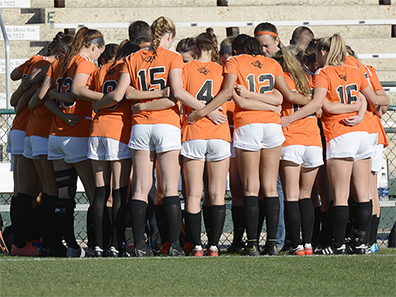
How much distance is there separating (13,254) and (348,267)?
9.42 feet

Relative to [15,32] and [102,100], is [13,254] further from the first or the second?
[15,32]

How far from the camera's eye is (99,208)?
428cm

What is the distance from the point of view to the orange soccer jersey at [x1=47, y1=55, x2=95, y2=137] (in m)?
4.40

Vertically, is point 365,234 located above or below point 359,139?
below

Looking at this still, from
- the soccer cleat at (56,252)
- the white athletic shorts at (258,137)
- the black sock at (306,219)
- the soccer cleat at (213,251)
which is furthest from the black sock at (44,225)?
the black sock at (306,219)

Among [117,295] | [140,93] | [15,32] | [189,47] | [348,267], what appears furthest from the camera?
[15,32]

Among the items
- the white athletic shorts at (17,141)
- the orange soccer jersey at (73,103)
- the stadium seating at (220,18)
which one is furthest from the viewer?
the stadium seating at (220,18)

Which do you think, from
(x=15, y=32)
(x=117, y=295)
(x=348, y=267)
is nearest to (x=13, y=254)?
(x=117, y=295)

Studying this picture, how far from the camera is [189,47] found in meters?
4.81

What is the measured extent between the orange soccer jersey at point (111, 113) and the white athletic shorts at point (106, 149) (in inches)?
1.3

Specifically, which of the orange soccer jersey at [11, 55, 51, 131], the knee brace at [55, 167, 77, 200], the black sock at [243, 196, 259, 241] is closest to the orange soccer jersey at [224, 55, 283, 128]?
the black sock at [243, 196, 259, 241]

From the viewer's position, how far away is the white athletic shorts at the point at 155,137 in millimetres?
4086

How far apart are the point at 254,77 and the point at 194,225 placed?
Result: 1289 mm

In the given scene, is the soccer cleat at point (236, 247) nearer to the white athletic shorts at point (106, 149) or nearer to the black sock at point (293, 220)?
the black sock at point (293, 220)
